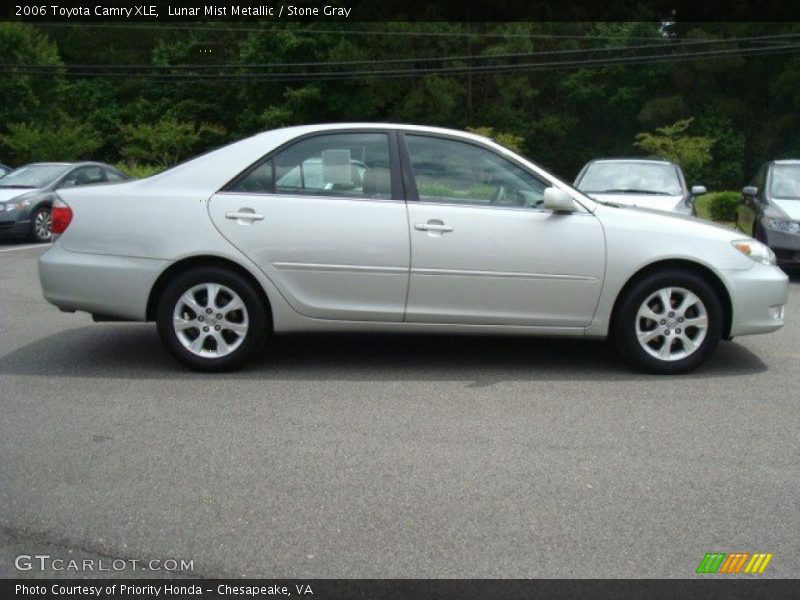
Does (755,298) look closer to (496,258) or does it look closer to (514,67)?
(496,258)

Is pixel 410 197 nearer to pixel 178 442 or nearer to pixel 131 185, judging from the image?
pixel 131 185

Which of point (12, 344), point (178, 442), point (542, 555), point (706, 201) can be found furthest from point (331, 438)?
point (706, 201)

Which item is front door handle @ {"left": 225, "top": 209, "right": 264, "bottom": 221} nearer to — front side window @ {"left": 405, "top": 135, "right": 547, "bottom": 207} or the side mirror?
front side window @ {"left": 405, "top": 135, "right": 547, "bottom": 207}

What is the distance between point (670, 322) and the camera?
611cm

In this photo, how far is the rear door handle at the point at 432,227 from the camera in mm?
5938

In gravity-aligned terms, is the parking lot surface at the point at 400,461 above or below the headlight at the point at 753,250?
below

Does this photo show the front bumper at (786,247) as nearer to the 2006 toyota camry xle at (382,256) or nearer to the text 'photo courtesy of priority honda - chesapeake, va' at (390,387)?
the text 'photo courtesy of priority honda - chesapeake, va' at (390,387)

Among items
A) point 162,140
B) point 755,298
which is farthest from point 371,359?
point 162,140

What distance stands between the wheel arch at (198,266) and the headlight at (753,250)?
3.30m

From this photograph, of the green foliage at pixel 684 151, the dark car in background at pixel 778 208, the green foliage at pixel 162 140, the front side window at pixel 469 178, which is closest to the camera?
the front side window at pixel 469 178

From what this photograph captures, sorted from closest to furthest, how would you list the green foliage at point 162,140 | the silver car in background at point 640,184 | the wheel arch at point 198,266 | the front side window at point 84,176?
the wheel arch at point 198,266, the silver car in background at point 640,184, the front side window at point 84,176, the green foliage at point 162,140

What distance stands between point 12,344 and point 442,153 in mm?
3717

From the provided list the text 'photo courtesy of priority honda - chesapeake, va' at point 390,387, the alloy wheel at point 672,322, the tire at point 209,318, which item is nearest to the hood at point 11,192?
the text 'photo courtesy of priority honda - chesapeake, va' at point 390,387

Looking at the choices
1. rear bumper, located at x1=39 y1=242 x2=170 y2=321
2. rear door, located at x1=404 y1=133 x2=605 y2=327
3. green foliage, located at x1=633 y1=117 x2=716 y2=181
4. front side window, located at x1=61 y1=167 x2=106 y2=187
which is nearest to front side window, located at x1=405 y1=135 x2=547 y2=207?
rear door, located at x1=404 y1=133 x2=605 y2=327
